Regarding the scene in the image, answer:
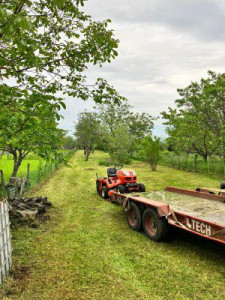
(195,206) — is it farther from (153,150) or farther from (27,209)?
(153,150)

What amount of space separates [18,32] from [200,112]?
659 inches

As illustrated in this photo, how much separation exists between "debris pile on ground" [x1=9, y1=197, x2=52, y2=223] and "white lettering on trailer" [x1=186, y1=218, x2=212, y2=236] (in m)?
4.30

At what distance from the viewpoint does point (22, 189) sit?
34.3 ft

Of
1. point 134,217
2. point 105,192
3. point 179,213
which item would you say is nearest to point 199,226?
point 179,213

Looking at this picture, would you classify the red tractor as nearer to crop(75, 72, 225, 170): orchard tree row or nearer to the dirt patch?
the dirt patch

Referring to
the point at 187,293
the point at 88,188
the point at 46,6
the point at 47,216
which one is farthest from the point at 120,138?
the point at 187,293

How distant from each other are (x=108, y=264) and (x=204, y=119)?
15.7 meters

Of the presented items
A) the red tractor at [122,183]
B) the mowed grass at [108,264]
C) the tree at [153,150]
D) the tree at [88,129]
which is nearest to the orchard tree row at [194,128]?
the tree at [153,150]

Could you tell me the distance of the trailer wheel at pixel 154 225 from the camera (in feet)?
18.1

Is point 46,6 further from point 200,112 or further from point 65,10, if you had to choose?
point 200,112

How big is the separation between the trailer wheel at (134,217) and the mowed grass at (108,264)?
0.78 feet

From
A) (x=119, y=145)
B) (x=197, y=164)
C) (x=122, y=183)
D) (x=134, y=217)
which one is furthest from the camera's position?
(x=119, y=145)

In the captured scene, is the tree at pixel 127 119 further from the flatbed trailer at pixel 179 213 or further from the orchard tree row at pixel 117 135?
the flatbed trailer at pixel 179 213

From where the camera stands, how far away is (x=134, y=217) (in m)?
6.76
